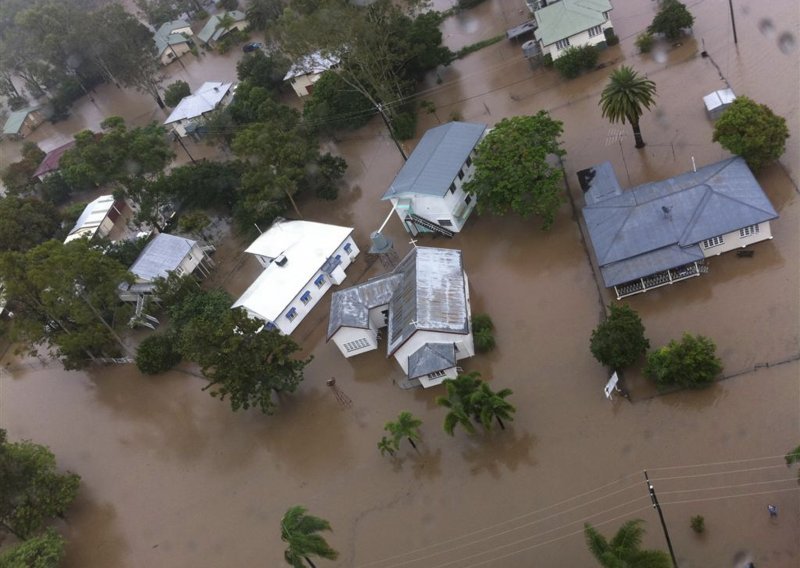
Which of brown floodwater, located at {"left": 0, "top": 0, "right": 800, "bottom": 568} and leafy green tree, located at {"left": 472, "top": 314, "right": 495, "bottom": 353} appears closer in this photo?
brown floodwater, located at {"left": 0, "top": 0, "right": 800, "bottom": 568}

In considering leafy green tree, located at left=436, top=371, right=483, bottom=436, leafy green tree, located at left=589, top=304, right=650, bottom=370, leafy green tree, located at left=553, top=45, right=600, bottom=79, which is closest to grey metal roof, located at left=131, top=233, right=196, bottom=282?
leafy green tree, located at left=436, top=371, right=483, bottom=436

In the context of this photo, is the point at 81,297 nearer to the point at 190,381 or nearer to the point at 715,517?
the point at 190,381

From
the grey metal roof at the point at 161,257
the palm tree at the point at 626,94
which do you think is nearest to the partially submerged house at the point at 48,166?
the grey metal roof at the point at 161,257

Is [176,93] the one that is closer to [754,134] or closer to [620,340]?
[754,134]

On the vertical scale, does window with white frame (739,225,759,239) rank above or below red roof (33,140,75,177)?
below

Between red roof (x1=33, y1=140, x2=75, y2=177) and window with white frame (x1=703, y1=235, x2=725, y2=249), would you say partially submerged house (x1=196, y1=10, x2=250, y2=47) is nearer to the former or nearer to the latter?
red roof (x1=33, y1=140, x2=75, y2=177)

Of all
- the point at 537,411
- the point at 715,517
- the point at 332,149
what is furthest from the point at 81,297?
the point at 715,517

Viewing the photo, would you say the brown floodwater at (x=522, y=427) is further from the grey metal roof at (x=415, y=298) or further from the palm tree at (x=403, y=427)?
the grey metal roof at (x=415, y=298)
